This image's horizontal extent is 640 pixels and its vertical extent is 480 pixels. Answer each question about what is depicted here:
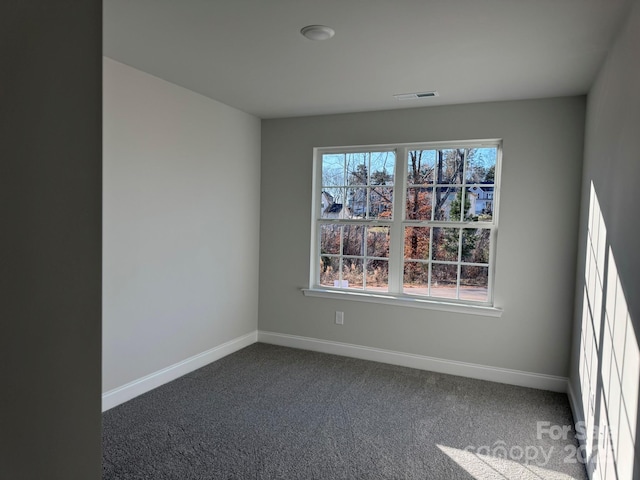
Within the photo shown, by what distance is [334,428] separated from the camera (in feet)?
9.74

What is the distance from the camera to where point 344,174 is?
4.59 m

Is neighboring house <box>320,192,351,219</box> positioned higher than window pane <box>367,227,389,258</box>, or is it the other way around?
neighboring house <box>320,192,351,219</box>

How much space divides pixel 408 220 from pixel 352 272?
80cm

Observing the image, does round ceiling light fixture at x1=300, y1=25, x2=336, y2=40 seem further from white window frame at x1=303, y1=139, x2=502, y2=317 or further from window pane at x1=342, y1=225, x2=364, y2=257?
window pane at x1=342, y1=225, x2=364, y2=257

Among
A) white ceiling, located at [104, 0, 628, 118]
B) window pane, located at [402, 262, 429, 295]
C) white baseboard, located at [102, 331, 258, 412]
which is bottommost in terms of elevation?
white baseboard, located at [102, 331, 258, 412]

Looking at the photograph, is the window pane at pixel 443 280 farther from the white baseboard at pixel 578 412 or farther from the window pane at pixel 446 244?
the white baseboard at pixel 578 412

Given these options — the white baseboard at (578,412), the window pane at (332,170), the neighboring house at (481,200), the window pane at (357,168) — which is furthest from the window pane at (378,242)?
the white baseboard at (578,412)

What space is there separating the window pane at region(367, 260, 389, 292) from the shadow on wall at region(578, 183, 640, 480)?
5.79 ft

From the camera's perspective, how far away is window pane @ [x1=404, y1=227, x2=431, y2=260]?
4230 mm

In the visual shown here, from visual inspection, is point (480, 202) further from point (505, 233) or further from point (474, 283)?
point (474, 283)

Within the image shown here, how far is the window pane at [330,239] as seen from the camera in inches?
183
